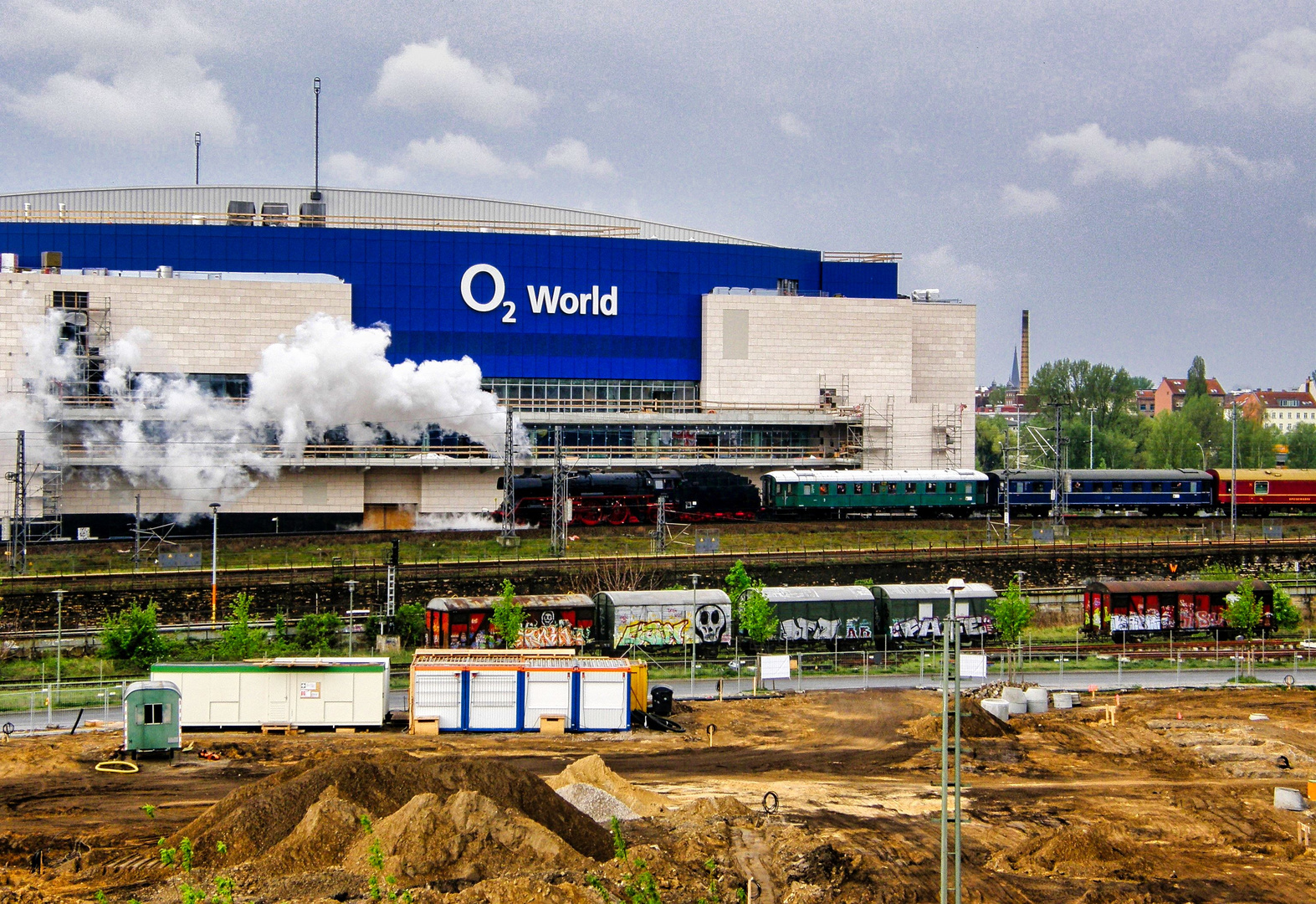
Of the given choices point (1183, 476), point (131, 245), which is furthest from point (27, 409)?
point (1183, 476)

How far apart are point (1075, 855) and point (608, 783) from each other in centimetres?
991

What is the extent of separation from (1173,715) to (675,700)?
599 inches

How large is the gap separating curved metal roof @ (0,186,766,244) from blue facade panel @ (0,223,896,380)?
9.69ft

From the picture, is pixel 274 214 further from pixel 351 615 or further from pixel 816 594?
pixel 816 594

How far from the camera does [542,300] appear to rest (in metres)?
75.5

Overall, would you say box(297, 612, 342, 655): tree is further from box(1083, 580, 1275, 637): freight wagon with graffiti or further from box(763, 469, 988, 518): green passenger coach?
box(1083, 580, 1275, 637): freight wagon with graffiti

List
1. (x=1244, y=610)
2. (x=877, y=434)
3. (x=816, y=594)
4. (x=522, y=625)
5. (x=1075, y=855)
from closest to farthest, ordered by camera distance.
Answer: (x=1075, y=855), (x=522, y=625), (x=816, y=594), (x=1244, y=610), (x=877, y=434)

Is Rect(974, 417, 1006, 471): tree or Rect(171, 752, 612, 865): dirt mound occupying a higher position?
Rect(974, 417, 1006, 471): tree

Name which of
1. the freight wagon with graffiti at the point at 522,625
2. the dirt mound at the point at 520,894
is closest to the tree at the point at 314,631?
the freight wagon with graffiti at the point at 522,625

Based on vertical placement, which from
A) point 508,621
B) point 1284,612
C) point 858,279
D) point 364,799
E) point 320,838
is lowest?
point 320,838

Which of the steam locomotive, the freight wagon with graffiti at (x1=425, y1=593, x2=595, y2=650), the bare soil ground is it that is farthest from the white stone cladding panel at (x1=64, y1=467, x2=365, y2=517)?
the bare soil ground

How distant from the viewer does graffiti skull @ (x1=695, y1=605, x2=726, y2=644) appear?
47031mm

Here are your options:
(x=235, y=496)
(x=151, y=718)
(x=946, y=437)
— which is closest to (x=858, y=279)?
(x=946, y=437)

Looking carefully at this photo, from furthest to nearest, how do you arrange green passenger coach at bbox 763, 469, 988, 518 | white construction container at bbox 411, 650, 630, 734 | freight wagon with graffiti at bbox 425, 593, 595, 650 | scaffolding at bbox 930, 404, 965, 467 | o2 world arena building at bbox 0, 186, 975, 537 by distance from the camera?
scaffolding at bbox 930, 404, 965, 467 → green passenger coach at bbox 763, 469, 988, 518 → o2 world arena building at bbox 0, 186, 975, 537 → freight wagon with graffiti at bbox 425, 593, 595, 650 → white construction container at bbox 411, 650, 630, 734
